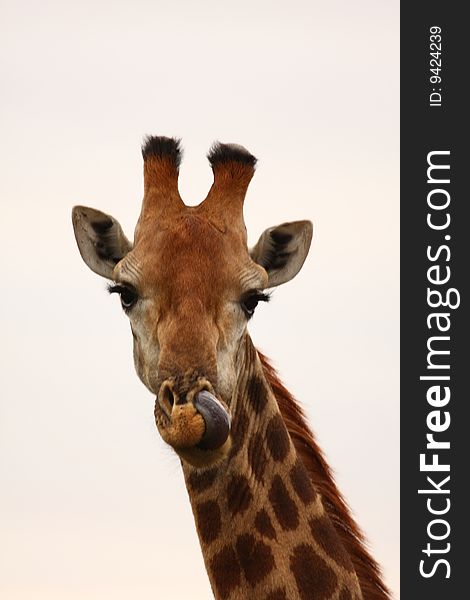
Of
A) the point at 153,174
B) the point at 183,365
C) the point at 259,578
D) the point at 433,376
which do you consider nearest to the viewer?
the point at 183,365

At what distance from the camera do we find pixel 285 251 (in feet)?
48.8

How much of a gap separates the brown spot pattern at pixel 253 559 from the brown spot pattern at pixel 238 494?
265 millimetres

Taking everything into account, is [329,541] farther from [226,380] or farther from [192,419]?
[192,419]

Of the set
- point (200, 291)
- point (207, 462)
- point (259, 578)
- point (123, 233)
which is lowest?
point (259, 578)

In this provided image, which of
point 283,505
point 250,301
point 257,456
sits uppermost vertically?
point 250,301

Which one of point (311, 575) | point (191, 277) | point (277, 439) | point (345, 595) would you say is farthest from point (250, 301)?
point (345, 595)

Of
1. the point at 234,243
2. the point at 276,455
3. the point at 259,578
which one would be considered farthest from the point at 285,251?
the point at 259,578

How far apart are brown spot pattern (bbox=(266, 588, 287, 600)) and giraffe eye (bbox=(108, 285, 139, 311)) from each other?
2.90m

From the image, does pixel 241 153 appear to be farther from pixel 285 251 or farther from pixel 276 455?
pixel 276 455

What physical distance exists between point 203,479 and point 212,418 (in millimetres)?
1649

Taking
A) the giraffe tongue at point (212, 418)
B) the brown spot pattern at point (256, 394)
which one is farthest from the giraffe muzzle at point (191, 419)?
the brown spot pattern at point (256, 394)

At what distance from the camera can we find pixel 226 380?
521 inches

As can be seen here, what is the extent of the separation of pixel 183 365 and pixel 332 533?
2729 mm

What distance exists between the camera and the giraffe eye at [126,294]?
13.8 metres
